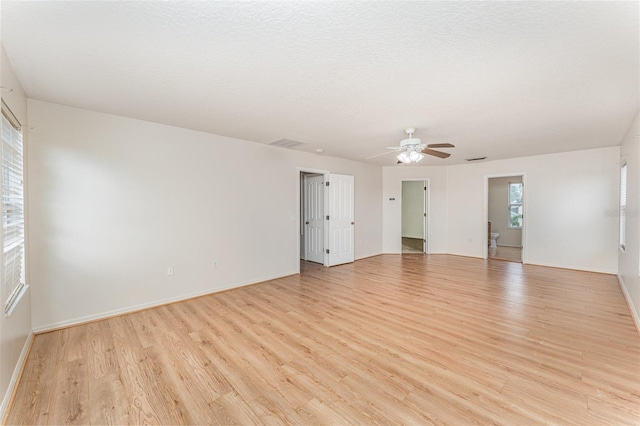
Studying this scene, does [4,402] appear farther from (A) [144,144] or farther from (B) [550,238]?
(B) [550,238]

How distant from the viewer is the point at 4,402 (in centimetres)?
182

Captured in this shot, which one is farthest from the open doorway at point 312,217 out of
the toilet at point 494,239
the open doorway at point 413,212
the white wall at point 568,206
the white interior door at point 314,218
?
the toilet at point 494,239

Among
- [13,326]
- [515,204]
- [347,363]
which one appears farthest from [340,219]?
[515,204]

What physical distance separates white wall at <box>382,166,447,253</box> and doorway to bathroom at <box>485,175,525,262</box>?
1.96 m

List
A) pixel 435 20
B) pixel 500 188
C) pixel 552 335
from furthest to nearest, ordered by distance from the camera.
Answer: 1. pixel 500 188
2. pixel 552 335
3. pixel 435 20

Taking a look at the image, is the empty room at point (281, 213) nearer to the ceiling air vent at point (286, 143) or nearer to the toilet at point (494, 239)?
the ceiling air vent at point (286, 143)

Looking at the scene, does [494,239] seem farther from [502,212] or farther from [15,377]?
[15,377]

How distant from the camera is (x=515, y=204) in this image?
8.59m

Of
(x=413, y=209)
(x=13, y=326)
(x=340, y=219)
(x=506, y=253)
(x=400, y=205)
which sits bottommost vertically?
(x=506, y=253)

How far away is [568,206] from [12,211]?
28.1 feet

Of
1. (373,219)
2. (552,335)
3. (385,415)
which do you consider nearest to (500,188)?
(373,219)

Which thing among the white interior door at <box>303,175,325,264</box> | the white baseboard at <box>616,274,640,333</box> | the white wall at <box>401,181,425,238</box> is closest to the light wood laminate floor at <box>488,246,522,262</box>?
the white baseboard at <box>616,274,640,333</box>

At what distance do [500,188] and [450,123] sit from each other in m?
6.61

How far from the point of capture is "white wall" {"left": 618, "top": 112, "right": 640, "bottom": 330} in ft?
10.7
